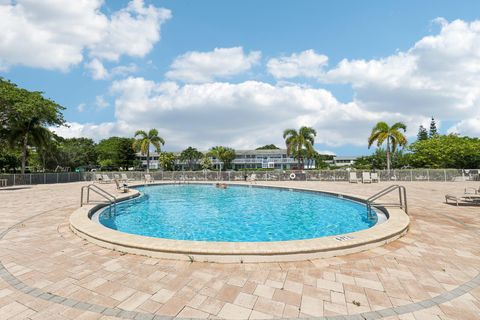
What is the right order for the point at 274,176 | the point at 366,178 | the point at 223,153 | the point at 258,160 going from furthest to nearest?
the point at 258,160 < the point at 223,153 < the point at 274,176 < the point at 366,178

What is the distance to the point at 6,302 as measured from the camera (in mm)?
3113

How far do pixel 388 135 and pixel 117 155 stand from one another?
2213 inches

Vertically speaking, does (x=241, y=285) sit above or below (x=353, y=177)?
below

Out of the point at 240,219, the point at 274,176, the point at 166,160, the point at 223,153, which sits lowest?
the point at 240,219

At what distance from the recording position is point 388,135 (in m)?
27.7

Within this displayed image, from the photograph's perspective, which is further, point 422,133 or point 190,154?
point 422,133

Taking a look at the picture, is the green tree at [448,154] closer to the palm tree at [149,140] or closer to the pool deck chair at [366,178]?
the pool deck chair at [366,178]

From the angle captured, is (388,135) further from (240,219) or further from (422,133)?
(422,133)

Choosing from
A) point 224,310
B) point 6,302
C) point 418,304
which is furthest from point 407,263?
point 6,302

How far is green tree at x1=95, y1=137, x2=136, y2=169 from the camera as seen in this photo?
2252 inches

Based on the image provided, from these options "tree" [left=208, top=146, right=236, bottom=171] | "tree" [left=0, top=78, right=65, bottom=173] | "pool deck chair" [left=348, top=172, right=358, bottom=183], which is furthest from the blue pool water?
"tree" [left=208, top=146, right=236, bottom=171]

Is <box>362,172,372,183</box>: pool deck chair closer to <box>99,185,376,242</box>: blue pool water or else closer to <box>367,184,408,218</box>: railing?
<box>99,185,376,242</box>: blue pool water

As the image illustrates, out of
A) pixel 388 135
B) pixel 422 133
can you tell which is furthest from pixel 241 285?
pixel 422 133

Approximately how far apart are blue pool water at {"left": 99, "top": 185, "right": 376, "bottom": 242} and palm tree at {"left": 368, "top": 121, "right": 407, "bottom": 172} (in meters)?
18.8
